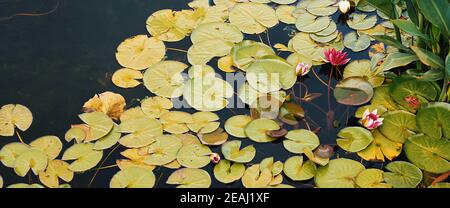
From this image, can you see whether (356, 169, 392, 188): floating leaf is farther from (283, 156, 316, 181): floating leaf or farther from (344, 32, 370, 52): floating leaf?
(344, 32, 370, 52): floating leaf

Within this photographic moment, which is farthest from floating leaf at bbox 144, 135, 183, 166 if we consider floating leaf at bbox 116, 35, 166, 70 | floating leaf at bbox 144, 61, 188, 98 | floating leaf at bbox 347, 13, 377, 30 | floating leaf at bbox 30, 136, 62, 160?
floating leaf at bbox 347, 13, 377, 30

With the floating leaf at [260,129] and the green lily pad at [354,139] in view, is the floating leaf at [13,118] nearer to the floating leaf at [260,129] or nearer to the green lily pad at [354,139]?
the floating leaf at [260,129]

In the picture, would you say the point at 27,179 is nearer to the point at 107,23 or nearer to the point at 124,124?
the point at 124,124

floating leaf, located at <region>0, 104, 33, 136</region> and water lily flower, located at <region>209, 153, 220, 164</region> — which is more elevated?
floating leaf, located at <region>0, 104, 33, 136</region>

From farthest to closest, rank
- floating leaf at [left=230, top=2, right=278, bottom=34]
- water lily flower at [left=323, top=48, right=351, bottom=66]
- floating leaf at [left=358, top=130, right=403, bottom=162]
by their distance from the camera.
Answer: floating leaf at [left=230, top=2, right=278, bottom=34], water lily flower at [left=323, top=48, right=351, bottom=66], floating leaf at [left=358, top=130, right=403, bottom=162]

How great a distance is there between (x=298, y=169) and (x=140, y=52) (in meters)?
0.97

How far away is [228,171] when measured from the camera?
1.99 meters

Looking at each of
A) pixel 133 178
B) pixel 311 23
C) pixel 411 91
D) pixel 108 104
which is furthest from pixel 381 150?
pixel 108 104

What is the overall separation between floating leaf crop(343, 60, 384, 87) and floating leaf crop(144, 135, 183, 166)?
0.85 meters

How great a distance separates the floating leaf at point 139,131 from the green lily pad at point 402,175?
892 mm

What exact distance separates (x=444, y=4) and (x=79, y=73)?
5.21ft

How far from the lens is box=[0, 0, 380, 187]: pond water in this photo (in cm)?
213

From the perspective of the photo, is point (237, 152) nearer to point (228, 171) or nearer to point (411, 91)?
point (228, 171)

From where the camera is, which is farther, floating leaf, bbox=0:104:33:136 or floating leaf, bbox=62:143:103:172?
floating leaf, bbox=0:104:33:136
